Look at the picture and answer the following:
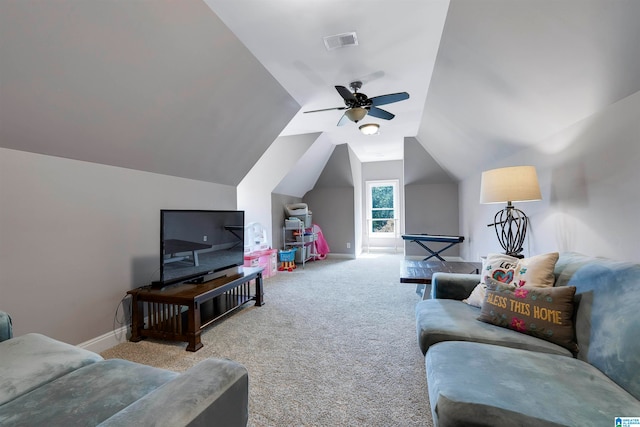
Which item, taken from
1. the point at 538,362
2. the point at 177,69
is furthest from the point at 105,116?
the point at 538,362

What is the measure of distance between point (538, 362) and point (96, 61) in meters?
2.92

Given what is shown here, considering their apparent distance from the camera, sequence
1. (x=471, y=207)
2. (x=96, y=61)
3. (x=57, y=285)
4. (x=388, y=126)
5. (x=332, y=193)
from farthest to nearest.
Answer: (x=332, y=193) < (x=471, y=207) < (x=388, y=126) < (x=57, y=285) < (x=96, y=61)

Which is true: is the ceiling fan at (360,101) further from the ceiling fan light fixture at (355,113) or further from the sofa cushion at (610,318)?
the sofa cushion at (610,318)

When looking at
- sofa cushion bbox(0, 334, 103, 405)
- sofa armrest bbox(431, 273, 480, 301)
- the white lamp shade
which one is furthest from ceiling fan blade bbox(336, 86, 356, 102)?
sofa cushion bbox(0, 334, 103, 405)

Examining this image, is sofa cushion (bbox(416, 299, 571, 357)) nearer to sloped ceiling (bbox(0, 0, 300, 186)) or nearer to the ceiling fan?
the ceiling fan

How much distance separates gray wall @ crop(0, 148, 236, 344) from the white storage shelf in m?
3.07

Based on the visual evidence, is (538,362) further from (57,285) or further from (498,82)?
(57,285)

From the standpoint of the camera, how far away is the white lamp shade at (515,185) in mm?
2105

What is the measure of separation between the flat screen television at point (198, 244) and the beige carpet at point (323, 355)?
1.90ft

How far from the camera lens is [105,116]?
196cm

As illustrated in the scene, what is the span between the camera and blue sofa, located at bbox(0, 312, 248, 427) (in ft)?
2.59

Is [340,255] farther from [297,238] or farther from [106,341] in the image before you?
[106,341]

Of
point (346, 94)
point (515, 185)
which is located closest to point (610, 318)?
point (515, 185)

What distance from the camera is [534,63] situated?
5.77ft
